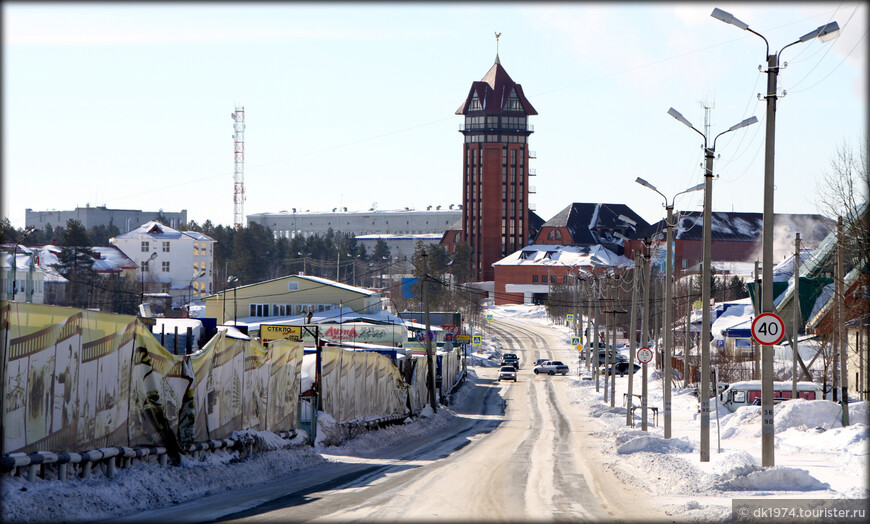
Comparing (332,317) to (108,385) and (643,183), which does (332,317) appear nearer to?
(643,183)

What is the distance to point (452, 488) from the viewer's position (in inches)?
656

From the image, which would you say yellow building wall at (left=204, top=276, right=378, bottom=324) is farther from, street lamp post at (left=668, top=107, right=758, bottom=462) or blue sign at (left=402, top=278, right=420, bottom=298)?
street lamp post at (left=668, top=107, right=758, bottom=462)

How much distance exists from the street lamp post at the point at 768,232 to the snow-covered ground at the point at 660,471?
0.93 meters

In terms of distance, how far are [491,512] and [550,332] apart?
4214 inches

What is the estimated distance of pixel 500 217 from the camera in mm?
154125

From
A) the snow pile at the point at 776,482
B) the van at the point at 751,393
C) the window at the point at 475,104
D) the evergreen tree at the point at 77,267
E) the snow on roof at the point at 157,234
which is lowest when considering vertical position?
the van at the point at 751,393

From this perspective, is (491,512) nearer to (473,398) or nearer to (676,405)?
(676,405)

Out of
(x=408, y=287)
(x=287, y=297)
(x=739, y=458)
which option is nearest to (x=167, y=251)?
(x=408, y=287)

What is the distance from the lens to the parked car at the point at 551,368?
271 ft

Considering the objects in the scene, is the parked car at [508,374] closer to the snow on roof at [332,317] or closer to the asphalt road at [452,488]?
the snow on roof at [332,317]

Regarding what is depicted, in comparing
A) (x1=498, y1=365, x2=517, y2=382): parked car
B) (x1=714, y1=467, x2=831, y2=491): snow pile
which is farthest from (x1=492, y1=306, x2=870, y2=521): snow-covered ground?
(x1=498, y1=365, x2=517, y2=382): parked car

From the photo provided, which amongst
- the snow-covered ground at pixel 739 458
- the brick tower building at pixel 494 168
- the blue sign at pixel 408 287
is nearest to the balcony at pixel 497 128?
the brick tower building at pixel 494 168

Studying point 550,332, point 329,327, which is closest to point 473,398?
point 329,327

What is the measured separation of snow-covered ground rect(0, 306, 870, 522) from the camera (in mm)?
12297
